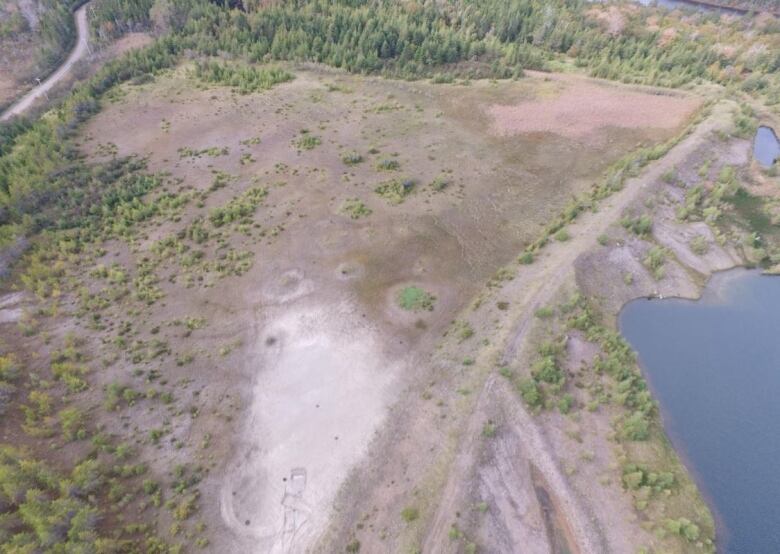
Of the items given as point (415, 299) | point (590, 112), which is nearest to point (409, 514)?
point (415, 299)

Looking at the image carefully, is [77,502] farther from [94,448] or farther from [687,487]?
[687,487]

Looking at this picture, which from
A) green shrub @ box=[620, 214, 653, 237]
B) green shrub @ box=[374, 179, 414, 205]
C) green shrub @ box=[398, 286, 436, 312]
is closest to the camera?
green shrub @ box=[398, 286, 436, 312]

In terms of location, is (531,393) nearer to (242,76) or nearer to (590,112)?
(590,112)

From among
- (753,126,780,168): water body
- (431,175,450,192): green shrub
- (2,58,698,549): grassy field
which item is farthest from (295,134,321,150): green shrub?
(753,126,780,168): water body

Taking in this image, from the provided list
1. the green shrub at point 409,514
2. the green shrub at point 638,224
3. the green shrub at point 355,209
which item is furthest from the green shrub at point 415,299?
the green shrub at point 638,224

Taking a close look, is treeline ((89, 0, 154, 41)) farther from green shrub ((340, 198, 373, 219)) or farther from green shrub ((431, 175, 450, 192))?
green shrub ((431, 175, 450, 192))

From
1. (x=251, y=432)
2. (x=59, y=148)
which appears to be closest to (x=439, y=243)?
(x=251, y=432)

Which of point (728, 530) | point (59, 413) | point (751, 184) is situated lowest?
point (728, 530)
